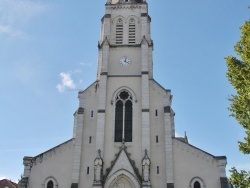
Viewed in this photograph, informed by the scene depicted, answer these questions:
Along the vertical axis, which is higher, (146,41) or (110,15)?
(110,15)

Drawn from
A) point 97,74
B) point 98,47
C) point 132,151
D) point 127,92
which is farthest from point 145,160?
point 98,47

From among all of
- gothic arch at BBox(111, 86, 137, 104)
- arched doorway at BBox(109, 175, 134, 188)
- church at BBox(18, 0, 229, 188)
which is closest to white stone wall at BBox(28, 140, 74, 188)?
church at BBox(18, 0, 229, 188)

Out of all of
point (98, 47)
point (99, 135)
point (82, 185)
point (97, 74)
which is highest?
point (98, 47)

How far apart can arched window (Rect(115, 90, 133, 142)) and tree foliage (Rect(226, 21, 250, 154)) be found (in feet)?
45.8

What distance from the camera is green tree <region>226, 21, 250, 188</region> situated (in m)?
14.9

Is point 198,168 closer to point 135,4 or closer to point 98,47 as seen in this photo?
point 98,47

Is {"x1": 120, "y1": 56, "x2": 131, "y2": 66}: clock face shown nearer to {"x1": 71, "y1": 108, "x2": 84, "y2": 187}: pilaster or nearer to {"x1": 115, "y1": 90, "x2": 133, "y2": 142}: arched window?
{"x1": 115, "y1": 90, "x2": 133, "y2": 142}: arched window

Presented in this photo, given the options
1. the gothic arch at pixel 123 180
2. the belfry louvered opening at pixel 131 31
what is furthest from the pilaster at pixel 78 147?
the belfry louvered opening at pixel 131 31

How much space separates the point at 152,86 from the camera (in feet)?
101

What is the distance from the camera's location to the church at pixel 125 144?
26.7 metres

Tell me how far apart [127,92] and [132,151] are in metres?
5.50

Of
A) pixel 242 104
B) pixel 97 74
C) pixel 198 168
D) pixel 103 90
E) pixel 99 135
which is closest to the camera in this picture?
pixel 242 104

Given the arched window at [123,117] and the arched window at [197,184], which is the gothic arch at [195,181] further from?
the arched window at [123,117]

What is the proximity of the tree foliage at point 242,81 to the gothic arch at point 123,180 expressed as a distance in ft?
41.5
